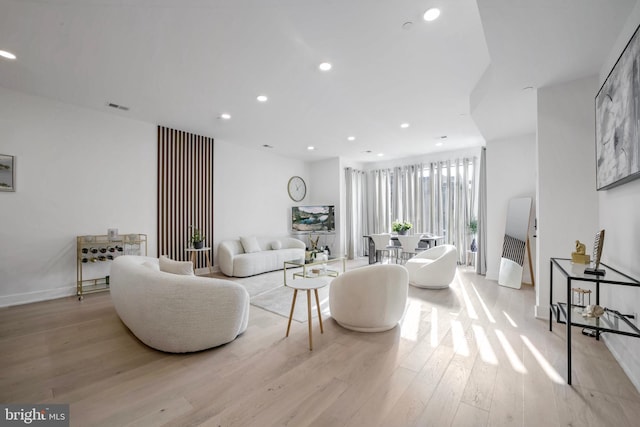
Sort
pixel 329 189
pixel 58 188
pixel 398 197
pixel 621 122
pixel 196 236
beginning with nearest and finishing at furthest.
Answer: pixel 621 122 → pixel 58 188 → pixel 196 236 → pixel 398 197 → pixel 329 189

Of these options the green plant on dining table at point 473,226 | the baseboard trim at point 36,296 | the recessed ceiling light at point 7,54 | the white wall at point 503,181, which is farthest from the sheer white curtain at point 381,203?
the recessed ceiling light at point 7,54

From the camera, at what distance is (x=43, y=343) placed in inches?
103

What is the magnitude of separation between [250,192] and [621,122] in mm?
6134

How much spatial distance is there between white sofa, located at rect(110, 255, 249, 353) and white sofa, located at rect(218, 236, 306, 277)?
282 centimetres

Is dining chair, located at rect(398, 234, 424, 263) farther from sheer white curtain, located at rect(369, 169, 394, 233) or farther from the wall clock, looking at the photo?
the wall clock

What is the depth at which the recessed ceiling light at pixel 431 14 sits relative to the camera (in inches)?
85.8

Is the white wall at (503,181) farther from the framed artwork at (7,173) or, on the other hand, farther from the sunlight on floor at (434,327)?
the framed artwork at (7,173)

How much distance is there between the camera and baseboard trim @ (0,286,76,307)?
142 inches

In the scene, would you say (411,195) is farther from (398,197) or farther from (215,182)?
(215,182)

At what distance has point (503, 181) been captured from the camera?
511cm

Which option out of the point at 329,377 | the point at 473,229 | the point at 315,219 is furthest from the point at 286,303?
the point at 473,229

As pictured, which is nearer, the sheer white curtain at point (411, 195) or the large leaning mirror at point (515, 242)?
the large leaning mirror at point (515, 242)

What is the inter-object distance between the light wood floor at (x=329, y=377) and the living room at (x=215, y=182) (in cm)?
53

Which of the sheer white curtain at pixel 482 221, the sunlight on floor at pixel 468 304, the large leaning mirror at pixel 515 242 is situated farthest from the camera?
the sheer white curtain at pixel 482 221
